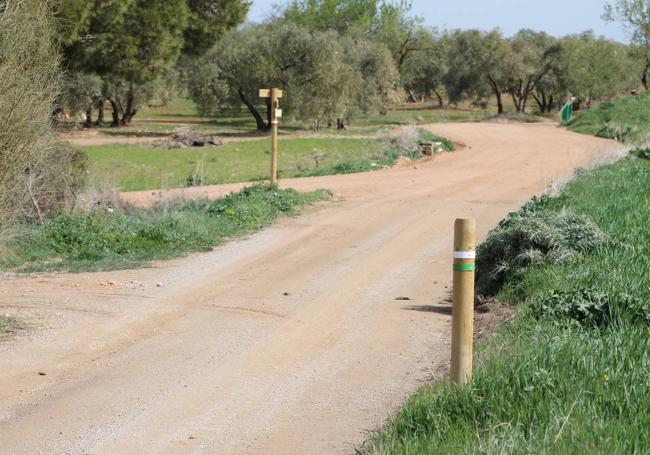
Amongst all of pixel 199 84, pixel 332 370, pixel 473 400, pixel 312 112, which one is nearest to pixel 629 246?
pixel 332 370

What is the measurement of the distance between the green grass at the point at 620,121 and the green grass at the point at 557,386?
25.7 meters

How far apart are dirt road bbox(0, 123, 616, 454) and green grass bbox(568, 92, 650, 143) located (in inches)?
873

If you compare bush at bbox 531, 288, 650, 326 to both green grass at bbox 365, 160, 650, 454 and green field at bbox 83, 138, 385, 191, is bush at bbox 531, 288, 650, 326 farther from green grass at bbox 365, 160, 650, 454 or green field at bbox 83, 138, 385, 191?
green field at bbox 83, 138, 385, 191

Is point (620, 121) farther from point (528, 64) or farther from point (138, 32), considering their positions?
point (528, 64)

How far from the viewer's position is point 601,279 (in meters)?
8.46

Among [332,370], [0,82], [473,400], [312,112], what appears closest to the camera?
[473,400]

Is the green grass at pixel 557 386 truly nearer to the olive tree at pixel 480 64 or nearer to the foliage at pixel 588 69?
the olive tree at pixel 480 64

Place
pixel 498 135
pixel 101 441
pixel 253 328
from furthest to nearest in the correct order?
pixel 498 135
pixel 253 328
pixel 101 441

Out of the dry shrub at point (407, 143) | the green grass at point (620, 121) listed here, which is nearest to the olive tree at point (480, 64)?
the green grass at point (620, 121)

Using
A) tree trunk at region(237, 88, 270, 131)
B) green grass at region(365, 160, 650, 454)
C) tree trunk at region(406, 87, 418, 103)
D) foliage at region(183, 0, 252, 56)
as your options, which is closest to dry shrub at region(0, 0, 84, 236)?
green grass at region(365, 160, 650, 454)

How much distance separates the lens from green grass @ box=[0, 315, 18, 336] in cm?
897

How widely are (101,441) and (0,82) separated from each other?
12.5ft

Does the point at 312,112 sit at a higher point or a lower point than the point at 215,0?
lower

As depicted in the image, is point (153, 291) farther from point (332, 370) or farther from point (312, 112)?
point (312, 112)
